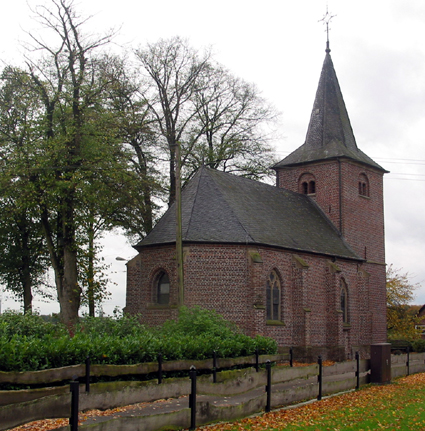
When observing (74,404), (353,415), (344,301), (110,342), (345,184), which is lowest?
(353,415)

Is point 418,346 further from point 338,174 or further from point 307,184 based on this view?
point 338,174

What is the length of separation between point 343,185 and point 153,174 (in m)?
10.9

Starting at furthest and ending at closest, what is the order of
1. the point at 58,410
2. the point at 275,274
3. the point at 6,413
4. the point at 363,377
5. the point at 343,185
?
the point at 343,185
the point at 275,274
the point at 363,377
the point at 58,410
the point at 6,413

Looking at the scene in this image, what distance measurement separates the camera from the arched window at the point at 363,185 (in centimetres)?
3434

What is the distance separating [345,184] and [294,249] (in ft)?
25.1

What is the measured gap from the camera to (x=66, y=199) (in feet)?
81.5

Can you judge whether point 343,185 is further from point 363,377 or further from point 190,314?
point 363,377

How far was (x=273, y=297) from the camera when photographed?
2627 cm

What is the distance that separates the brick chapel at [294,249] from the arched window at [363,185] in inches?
2.7

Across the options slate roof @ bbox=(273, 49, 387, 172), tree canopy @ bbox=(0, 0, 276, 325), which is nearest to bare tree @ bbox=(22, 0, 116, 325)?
tree canopy @ bbox=(0, 0, 276, 325)

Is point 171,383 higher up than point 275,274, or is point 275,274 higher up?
point 275,274

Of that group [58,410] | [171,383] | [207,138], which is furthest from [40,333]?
[207,138]

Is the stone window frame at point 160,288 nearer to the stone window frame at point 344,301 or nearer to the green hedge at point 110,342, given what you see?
the green hedge at point 110,342

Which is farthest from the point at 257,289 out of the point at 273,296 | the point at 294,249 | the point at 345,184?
the point at 345,184
